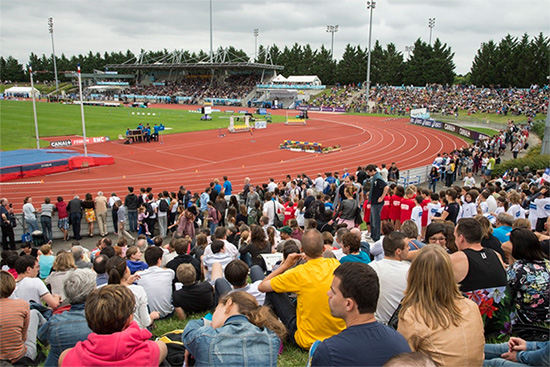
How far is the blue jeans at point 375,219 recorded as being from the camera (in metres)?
11.8

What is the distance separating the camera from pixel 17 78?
463 ft

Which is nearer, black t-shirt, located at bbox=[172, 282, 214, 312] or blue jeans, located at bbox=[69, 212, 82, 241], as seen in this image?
black t-shirt, located at bbox=[172, 282, 214, 312]

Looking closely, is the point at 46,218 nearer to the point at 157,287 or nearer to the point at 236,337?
the point at 157,287

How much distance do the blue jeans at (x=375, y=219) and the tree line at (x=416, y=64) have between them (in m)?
47.8

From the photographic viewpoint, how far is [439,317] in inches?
134

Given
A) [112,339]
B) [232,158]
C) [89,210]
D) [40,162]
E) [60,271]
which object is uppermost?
[112,339]

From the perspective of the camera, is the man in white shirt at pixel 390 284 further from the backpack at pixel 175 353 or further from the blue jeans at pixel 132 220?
the blue jeans at pixel 132 220

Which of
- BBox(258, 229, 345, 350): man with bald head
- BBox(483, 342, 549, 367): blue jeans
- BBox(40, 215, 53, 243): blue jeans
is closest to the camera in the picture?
BBox(483, 342, 549, 367): blue jeans

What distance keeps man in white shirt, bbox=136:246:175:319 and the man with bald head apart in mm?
2288

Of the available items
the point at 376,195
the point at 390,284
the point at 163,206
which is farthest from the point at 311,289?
the point at 163,206

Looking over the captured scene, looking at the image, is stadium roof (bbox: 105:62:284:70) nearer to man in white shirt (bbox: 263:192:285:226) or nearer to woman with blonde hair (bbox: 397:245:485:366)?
man in white shirt (bbox: 263:192:285:226)

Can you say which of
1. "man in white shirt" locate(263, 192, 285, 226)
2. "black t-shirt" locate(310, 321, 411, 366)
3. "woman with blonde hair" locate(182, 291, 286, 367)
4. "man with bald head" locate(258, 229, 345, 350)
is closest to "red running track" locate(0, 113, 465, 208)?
"man in white shirt" locate(263, 192, 285, 226)

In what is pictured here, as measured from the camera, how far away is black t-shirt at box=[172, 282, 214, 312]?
240 inches

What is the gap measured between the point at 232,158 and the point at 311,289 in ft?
92.5
